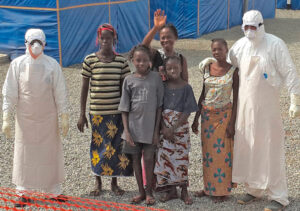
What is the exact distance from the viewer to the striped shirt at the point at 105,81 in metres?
4.05

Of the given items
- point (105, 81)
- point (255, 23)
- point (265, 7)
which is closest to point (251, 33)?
point (255, 23)

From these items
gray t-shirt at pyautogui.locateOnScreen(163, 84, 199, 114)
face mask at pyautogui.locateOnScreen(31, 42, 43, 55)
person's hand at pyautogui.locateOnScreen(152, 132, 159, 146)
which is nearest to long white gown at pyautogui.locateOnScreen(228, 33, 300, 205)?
gray t-shirt at pyautogui.locateOnScreen(163, 84, 199, 114)

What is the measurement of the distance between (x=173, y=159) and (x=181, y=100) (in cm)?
54

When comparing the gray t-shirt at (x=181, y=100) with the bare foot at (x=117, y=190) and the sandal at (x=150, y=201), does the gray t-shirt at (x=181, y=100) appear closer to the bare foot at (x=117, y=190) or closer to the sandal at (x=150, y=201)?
the sandal at (x=150, y=201)

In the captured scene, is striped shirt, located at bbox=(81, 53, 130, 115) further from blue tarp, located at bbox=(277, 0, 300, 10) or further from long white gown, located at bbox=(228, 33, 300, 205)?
blue tarp, located at bbox=(277, 0, 300, 10)

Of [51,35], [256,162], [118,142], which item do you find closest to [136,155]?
[118,142]

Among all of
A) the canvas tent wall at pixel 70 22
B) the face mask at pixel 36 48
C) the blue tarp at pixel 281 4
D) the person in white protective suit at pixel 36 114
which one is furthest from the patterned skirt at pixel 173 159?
the blue tarp at pixel 281 4

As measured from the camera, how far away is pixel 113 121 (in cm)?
418

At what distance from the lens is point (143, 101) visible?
3920 millimetres

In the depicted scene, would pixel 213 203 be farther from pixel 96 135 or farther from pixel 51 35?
pixel 51 35

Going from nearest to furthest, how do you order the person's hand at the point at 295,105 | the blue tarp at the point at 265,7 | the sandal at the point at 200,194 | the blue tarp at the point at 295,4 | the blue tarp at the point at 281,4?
the person's hand at the point at 295,105
the sandal at the point at 200,194
the blue tarp at the point at 265,7
the blue tarp at the point at 295,4
the blue tarp at the point at 281,4

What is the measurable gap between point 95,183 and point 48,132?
0.74m

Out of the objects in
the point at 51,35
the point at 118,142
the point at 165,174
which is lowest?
the point at 165,174

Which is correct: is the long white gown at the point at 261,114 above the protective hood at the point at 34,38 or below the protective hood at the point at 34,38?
below
